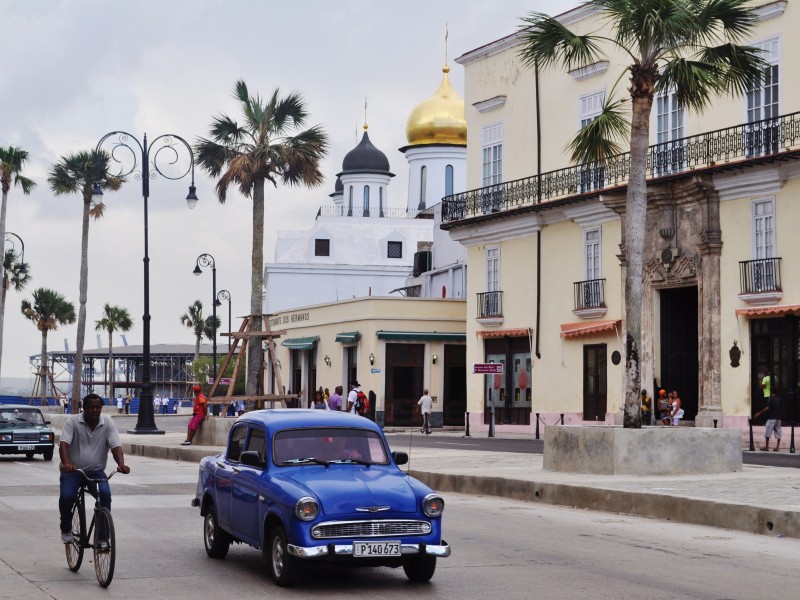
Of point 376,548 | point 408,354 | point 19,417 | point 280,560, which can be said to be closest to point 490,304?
point 408,354

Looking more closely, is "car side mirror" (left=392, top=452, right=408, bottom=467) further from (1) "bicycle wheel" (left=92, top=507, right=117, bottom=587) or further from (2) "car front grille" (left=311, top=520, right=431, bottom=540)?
(1) "bicycle wheel" (left=92, top=507, right=117, bottom=587)

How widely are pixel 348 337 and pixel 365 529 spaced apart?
4610 centimetres

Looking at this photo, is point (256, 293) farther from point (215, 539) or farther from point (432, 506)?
point (432, 506)

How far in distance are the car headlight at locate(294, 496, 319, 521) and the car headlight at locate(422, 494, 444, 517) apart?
37.3 inches

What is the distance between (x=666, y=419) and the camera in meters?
36.2

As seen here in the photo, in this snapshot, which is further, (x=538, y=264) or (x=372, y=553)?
(x=538, y=264)

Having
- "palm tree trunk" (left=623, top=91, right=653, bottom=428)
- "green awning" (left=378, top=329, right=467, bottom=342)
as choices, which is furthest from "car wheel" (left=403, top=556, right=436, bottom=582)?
"green awning" (left=378, top=329, right=467, bottom=342)

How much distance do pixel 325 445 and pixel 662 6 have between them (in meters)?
13.0

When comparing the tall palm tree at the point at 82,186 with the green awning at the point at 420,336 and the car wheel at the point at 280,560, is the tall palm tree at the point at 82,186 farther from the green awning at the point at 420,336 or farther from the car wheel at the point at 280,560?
the car wheel at the point at 280,560

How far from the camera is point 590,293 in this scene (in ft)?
139

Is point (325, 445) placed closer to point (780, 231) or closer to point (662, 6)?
point (662, 6)

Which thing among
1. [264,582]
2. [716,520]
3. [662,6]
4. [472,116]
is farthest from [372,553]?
[472,116]

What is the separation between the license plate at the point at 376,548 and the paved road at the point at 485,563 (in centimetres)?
35

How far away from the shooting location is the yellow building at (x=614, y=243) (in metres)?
34.9
